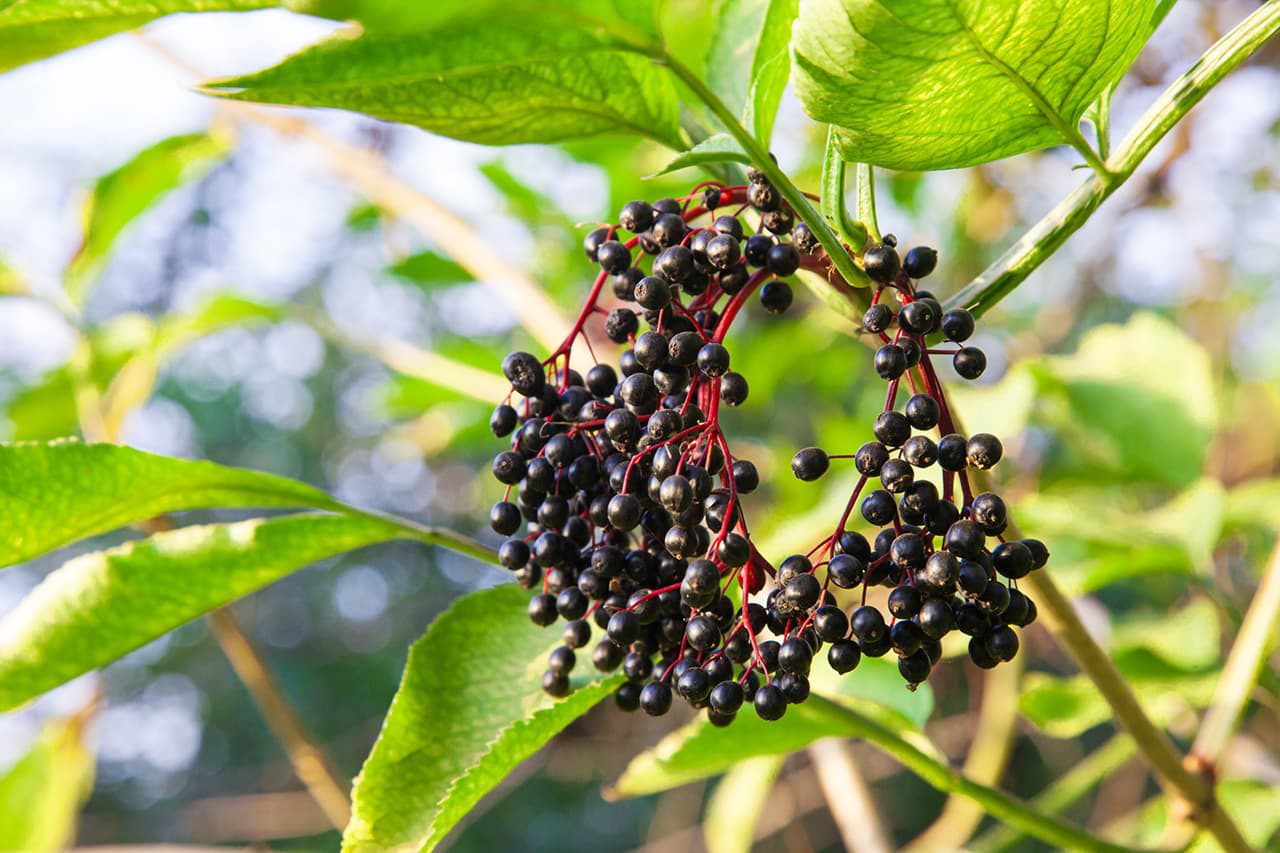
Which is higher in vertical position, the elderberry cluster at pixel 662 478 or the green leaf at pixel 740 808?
the elderberry cluster at pixel 662 478

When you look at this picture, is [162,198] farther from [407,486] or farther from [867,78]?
[407,486]

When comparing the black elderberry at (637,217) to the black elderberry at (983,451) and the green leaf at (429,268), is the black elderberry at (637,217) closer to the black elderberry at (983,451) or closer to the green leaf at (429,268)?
the black elderberry at (983,451)

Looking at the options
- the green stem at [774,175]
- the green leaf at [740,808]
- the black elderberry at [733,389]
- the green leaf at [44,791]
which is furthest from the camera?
the green leaf at [44,791]

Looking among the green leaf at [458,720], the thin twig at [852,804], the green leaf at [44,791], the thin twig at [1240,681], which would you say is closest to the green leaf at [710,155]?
the green leaf at [458,720]

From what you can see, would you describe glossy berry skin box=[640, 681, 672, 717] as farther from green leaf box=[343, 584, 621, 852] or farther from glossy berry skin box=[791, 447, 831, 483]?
glossy berry skin box=[791, 447, 831, 483]

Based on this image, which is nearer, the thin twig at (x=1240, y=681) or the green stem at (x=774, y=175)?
the green stem at (x=774, y=175)

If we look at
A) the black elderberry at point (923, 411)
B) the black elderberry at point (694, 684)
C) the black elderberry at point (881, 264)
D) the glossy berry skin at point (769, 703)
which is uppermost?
the black elderberry at point (881, 264)
